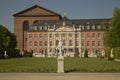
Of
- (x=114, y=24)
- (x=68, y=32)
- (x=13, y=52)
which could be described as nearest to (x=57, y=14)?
(x=68, y=32)

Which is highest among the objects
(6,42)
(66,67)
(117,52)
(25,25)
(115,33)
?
(25,25)

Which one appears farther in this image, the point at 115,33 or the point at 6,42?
the point at 6,42

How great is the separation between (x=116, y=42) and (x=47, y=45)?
40895 mm

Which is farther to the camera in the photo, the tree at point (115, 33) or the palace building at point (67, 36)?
the palace building at point (67, 36)

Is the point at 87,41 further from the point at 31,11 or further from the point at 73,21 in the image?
the point at 31,11

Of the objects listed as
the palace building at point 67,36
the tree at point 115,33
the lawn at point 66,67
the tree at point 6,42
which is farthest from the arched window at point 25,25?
the lawn at point 66,67

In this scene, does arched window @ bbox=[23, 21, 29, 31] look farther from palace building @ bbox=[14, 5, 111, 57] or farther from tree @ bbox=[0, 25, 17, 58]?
tree @ bbox=[0, 25, 17, 58]

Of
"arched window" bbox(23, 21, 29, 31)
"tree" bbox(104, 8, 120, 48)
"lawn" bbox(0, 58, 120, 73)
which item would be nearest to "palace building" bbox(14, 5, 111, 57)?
"arched window" bbox(23, 21, 29, 31)

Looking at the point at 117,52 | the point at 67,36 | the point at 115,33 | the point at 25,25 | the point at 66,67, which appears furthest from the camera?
the point at 25,25

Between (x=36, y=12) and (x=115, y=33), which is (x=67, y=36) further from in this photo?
(x=115, y=33)

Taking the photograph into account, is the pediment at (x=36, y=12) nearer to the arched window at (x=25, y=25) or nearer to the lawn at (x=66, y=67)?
the arched window at (x=25, y=25)

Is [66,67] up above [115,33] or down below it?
below

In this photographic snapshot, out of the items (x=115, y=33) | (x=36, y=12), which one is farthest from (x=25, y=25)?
(x=115, y=33)

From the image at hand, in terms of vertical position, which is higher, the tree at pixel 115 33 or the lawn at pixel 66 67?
the tree at pixel 115 33
